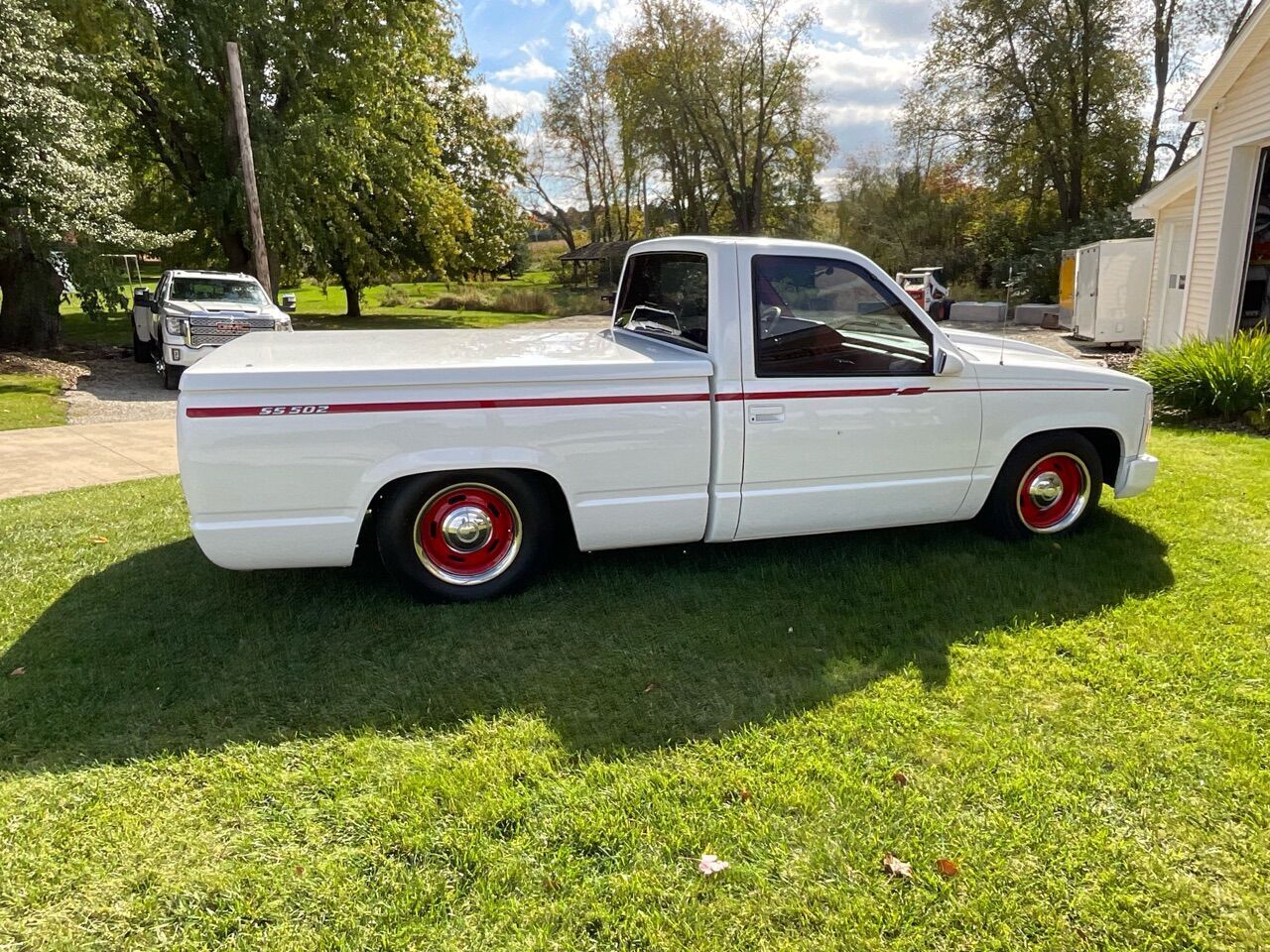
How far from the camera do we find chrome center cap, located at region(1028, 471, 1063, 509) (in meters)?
4.97

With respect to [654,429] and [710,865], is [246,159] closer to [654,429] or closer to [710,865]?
[654,429]

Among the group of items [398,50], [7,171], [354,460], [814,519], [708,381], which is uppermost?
[398,50]

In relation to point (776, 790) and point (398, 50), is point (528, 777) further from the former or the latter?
point (398, 50)

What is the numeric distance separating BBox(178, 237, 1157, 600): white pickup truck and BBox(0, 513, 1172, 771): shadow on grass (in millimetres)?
332

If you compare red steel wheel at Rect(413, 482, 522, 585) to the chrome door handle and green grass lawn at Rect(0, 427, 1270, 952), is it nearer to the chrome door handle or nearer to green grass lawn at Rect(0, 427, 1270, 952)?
green grass lawn at Rect(0, 427, 1270, 952)

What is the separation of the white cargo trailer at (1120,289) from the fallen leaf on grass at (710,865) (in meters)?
19.0

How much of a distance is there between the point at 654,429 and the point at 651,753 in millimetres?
Result: 1572

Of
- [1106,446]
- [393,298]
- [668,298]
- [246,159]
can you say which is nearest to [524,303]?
[393,298]

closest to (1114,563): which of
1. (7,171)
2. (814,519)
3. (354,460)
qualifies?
(814,519)

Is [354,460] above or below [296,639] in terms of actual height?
above

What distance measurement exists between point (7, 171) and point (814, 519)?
48.5 feet

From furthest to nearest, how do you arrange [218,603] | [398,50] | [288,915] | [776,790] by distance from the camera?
[398,50], [218,603], [776,790], [288,915]

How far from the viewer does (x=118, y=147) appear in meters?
18.7

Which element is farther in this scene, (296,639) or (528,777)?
(296,639)
